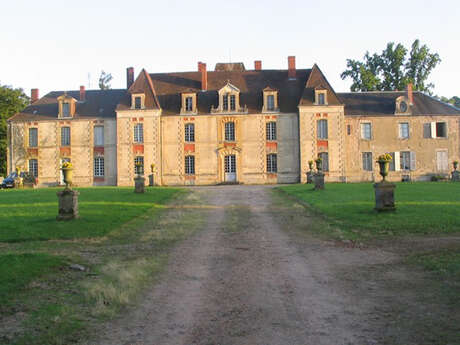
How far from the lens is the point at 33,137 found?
40.2 m

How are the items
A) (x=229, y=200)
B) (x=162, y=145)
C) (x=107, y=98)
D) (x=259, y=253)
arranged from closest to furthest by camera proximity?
1. (x=259, y=253)
2. (x=229, y=200)
3. (x=162, y=145)
4. (x=107, y=98)

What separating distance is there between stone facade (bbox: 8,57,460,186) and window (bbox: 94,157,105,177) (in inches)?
3.3

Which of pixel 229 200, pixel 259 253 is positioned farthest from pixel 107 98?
pixel 259 253

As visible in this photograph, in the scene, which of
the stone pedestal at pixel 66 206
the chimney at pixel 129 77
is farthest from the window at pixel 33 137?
the stone pedestal at pixel 66 206

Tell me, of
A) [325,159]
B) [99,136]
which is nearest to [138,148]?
[99,136]

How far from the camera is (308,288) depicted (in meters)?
6.13

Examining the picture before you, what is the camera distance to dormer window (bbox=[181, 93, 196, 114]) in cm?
3831

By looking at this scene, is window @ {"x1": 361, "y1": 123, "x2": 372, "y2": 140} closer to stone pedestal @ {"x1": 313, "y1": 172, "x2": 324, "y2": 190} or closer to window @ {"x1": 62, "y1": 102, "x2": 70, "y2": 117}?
stone pedestal @ {"x1": 313, "y1": 172, "x2": 324, "y2": 190}

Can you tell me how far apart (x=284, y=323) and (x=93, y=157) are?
37.1 metres

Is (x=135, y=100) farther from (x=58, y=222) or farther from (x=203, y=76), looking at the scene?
(x=58, y=222)

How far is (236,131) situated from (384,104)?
13.1 meters

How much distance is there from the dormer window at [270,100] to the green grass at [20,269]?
31589mm

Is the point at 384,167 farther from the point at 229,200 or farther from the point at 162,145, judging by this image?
the point at 162,145

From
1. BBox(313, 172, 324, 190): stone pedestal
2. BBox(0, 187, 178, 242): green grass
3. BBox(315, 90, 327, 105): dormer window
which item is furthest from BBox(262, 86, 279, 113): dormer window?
BBox(0, 187, 178, 242): green grass
